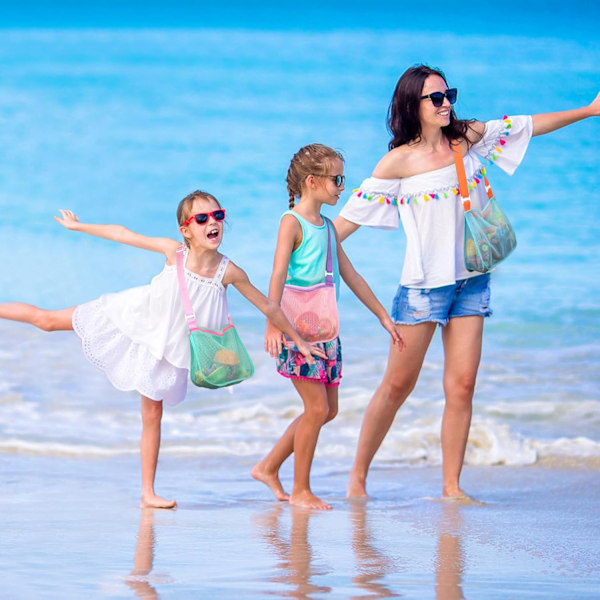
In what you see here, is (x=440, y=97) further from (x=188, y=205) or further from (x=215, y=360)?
(x=215, y=360)

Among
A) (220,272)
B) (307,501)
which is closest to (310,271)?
(220,272)

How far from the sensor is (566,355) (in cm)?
917

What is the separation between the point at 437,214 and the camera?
4129 millimetres

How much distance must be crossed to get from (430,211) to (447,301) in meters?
0.37

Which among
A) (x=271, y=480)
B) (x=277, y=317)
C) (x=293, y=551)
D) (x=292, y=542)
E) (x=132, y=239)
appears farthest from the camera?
(x=271, y=480)

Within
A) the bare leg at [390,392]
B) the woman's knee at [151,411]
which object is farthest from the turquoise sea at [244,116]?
the woman's knee at [151,411]

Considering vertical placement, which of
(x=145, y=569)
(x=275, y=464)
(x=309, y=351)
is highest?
(x=309, y=351)

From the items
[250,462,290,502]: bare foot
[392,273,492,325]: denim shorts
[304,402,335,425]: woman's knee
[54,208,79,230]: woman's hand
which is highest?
[54,208,79,230]: woman's hand

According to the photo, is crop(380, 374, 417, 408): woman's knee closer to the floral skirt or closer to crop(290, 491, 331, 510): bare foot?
the floral skirt

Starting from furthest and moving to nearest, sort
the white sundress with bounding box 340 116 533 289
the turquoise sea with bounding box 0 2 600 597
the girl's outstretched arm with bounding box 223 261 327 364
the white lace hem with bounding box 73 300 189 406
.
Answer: the turquoise sea with bounding box 0 2 600 597
the white sundress with bounding box 340 116 533 289
the white lace hem with bounding box 73 300 189 406
the girl's outstretched arm with bounding box 223 261 327 364

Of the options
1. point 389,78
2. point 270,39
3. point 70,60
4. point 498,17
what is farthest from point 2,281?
point 498,17

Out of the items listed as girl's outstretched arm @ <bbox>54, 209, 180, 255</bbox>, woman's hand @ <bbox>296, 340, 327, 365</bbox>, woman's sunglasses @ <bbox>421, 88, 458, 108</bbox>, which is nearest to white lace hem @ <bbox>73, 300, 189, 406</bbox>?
girl's outstretched arm @ <bbox>54, 209, 180, 255</bbox>

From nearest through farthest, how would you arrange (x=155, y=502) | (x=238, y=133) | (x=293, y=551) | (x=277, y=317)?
(x=293, y=551), (x=277, y=317), (x=155, y=502), (x=238, y=133)

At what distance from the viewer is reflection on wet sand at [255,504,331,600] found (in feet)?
8.21
